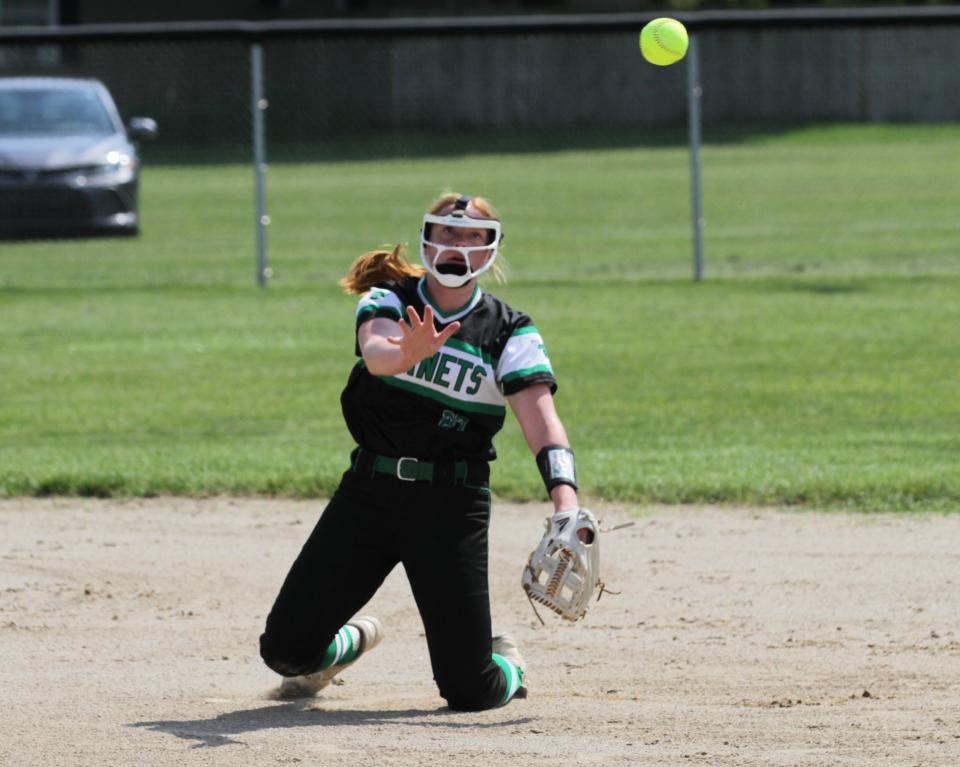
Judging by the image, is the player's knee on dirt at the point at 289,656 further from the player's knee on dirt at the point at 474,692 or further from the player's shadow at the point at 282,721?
the player's knee on dirt at the point at 474,692

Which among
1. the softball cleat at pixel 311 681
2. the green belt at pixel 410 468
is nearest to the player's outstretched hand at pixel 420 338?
the green belt at pixel 410 468

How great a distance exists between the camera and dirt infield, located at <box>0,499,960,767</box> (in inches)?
183

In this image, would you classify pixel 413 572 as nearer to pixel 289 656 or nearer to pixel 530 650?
pixel 289 656

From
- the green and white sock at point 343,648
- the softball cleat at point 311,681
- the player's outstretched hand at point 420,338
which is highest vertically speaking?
the player's outstretched hand at point 420,338

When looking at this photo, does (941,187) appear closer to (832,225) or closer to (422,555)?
(832,225)

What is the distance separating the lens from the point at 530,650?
20.1 feet

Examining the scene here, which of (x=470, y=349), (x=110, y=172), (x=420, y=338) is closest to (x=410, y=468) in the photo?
(x=470, y=349)

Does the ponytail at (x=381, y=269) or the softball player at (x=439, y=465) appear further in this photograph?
the ponytail at (x=381, y=269)

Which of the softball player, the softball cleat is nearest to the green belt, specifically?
the softball player

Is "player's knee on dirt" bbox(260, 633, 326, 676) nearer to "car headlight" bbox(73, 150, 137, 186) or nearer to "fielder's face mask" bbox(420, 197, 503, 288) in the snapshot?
"fielder's face mask" bbox(420, 197, 503, 288)

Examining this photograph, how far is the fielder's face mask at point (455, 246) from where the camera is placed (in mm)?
5000

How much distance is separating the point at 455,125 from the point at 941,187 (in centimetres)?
842

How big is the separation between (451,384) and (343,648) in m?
0.97

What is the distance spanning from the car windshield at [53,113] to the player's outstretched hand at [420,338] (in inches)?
543
